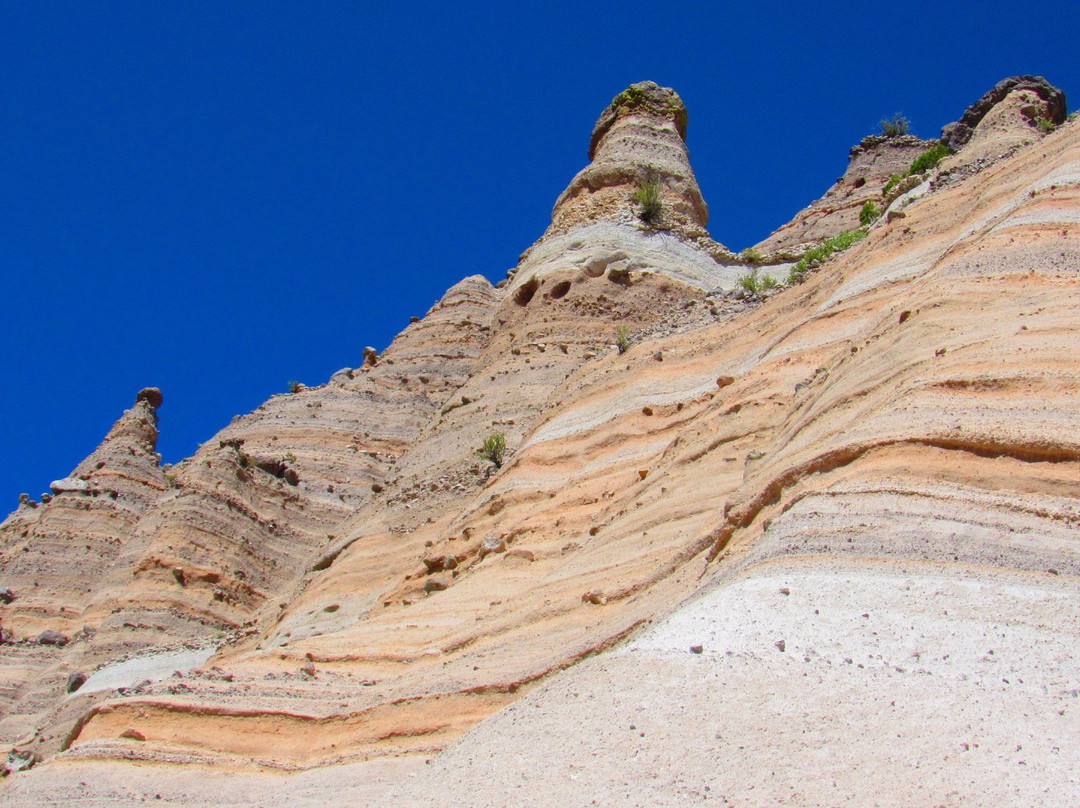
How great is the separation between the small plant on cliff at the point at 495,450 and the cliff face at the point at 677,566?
18cm

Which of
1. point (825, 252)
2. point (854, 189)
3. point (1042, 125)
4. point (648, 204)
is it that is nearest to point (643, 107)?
point (648, 204)

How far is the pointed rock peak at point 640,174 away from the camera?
2441 cm

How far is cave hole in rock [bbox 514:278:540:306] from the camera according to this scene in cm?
2362

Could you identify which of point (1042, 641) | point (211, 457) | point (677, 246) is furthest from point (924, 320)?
point (211, 457)

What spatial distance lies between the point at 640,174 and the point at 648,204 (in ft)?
5.27

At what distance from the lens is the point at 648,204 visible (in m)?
24.1

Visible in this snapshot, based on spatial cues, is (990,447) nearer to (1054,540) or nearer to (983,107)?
(1054,540)

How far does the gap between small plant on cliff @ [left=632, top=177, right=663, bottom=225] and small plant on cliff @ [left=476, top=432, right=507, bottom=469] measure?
750cm

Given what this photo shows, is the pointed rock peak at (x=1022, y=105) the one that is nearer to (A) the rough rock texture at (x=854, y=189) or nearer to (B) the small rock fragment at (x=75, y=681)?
(A) the rough rock texture at (x=854, y=189)

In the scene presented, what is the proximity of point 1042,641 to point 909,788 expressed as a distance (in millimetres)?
1394

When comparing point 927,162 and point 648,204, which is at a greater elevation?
point 927,162

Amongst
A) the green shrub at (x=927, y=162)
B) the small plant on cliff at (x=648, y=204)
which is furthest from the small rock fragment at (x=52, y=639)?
the green shrub at (x=927, y=162)

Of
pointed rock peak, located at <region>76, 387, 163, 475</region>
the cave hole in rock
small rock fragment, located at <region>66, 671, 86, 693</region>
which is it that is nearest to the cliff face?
the cave hole in rock

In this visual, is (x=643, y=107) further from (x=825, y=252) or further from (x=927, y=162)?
(x=825, y=252)
